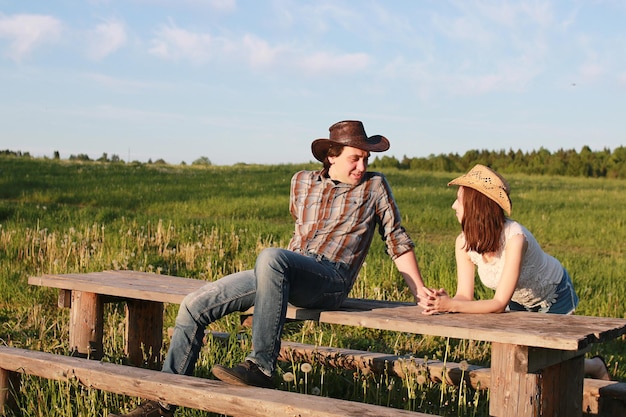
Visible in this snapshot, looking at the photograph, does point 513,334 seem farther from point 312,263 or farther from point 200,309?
point 200,309

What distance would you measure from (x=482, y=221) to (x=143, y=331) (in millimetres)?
2707

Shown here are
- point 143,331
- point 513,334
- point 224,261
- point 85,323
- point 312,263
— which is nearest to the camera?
point 513,334

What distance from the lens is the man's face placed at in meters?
4.64

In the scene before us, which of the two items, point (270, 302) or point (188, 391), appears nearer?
point (188, 391)

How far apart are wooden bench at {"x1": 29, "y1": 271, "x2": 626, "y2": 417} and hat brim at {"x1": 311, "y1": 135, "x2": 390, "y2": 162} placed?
0.90 m

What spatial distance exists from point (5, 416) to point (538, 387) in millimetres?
3073

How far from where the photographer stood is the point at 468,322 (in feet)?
12.5

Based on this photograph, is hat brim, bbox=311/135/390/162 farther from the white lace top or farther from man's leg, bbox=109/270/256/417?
man's leg, bbox=109/270/256/417

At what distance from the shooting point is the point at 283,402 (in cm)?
348

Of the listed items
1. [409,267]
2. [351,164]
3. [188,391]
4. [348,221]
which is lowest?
[188,391]

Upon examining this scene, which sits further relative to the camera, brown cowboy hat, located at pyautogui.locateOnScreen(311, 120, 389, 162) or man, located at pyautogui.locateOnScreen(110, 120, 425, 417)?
brown cowboy hat, located at pyautogui.locateOnScreen(311, 120, 389, 162)

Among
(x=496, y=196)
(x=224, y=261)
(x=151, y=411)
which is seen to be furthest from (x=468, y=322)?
(x=224, y=261)

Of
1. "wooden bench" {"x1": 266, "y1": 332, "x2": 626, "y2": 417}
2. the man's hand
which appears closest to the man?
the man's hand

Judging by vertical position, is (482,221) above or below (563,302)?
above
